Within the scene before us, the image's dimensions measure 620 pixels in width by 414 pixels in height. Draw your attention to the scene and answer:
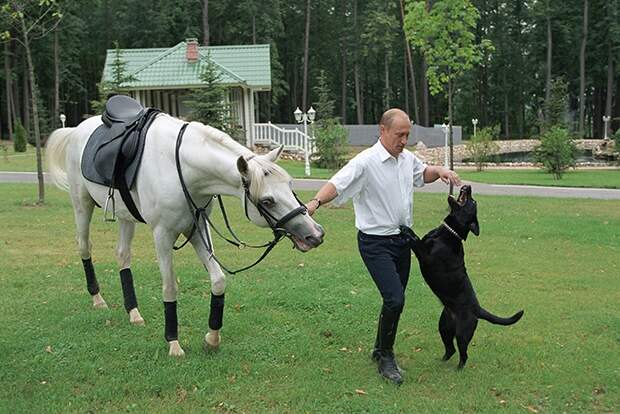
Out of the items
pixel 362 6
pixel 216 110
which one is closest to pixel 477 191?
pixel 216 110

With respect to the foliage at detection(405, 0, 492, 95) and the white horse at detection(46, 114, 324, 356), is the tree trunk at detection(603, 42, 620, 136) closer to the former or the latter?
the foliage at detection(405, 0, 492, 95)

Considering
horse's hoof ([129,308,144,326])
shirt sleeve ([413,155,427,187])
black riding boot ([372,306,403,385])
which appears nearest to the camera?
black riding boot ([372,306,403,385])

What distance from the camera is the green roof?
28.8 metres

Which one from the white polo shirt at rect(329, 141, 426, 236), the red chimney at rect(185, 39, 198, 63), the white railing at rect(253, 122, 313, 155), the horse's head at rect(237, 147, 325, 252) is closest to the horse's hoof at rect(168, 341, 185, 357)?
the horse's head at rect(237, 147, 325, 252)

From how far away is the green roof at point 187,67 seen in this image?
28750mm

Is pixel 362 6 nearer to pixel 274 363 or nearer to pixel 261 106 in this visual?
pixel 261 106

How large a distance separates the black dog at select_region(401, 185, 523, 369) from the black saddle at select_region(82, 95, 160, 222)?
2.24m

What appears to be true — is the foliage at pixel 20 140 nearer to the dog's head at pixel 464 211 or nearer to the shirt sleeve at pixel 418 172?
the shirt sleeve at pixel 418 172

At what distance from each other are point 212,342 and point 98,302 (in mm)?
1864

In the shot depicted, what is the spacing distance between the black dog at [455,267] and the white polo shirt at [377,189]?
169 mm

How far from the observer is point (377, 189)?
4484 mm

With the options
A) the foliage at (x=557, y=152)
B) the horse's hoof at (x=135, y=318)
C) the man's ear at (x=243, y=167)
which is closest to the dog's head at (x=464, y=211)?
the man's ear at (x=243, y=167)

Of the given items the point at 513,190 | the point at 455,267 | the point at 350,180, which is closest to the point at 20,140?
the point at 513,190

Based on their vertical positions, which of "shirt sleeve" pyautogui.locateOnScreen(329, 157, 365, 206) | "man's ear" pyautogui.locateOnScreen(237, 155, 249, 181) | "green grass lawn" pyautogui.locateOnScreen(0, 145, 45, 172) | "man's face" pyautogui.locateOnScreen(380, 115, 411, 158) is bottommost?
"green grass lawn" pyautogui.locateOnScreen(0, 145, 45, 172)
